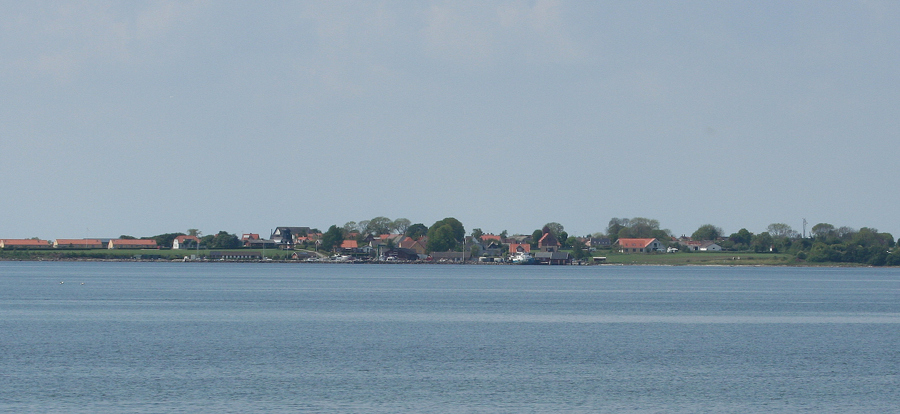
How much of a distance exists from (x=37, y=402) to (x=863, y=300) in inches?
3010

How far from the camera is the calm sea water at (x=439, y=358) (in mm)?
28750

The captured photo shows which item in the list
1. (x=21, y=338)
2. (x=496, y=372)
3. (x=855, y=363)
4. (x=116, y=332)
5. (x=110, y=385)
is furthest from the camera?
(x=116, y=332)

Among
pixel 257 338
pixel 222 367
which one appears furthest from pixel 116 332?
pixel 222 367

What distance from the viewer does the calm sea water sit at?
94.3ft

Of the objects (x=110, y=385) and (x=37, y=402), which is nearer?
(x=37, y=402)

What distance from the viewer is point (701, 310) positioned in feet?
226

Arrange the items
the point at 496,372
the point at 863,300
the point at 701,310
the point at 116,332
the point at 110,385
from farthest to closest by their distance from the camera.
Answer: the point at 863,300, the point at 701,310, the point at 116,332, the point at 496,372, the point at 110,385

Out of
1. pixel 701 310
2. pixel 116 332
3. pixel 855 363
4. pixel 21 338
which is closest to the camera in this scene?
pixel 855 363

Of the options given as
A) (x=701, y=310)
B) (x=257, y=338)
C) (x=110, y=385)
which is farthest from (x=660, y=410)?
(x=701, y=310)

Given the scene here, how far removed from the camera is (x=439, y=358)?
125 feet

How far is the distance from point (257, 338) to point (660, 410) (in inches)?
919

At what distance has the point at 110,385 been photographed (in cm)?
3081

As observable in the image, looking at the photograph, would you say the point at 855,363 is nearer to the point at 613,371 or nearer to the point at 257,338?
the point at 613,371

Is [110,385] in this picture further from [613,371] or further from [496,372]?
[613,371]
